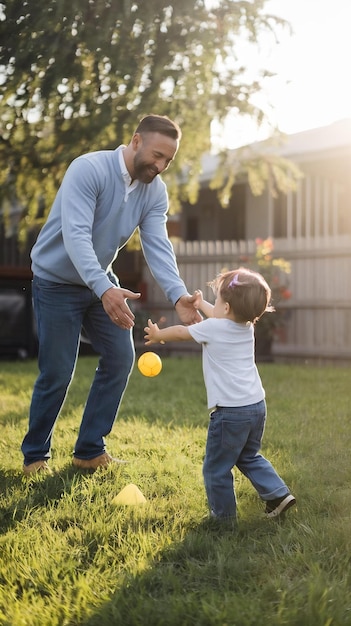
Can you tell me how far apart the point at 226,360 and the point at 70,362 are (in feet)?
3.64

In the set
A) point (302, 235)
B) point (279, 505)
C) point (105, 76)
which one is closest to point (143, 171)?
point (279, 505)

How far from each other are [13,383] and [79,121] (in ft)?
9.56

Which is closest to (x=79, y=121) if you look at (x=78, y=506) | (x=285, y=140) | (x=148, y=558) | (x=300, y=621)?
(x=285, y=140)

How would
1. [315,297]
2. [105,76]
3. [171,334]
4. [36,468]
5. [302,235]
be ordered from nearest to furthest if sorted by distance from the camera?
1. [171,334]
2. [36,468]
3. [105,76]
4. [315,297]
5. [302,235]

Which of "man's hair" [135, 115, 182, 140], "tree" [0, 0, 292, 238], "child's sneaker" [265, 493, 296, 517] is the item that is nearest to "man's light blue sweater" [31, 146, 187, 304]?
"man's hair" [135, 115, 182, 140]

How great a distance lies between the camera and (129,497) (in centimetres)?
355

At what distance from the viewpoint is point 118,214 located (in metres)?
4.12

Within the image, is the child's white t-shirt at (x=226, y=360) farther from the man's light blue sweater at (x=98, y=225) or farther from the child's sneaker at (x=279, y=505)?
the man's light blue sweater at (x=98, y=225)

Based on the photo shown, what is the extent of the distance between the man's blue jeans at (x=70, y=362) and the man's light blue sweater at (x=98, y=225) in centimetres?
12

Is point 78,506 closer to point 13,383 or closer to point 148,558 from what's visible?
point 148,558

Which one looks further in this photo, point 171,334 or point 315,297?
point 315,297

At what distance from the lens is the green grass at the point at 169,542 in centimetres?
242

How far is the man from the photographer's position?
12.7ft

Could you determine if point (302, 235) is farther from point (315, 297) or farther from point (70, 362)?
point (70, 362)
